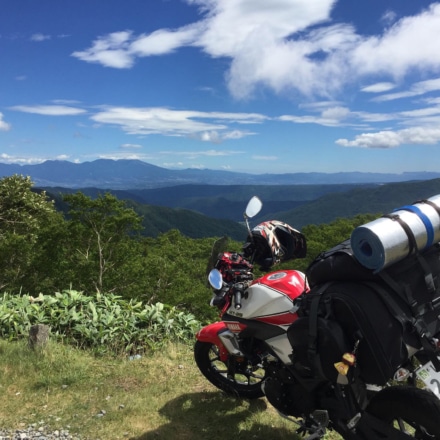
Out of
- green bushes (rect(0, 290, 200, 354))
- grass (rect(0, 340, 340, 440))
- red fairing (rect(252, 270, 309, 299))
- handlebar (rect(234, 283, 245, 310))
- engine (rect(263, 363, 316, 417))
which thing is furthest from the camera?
green bushes (rect(0, 290, 200, 354))

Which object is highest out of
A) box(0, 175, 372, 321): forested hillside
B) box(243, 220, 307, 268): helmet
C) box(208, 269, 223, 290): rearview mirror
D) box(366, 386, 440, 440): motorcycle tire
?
box(243, 220, 307, 268): helmet

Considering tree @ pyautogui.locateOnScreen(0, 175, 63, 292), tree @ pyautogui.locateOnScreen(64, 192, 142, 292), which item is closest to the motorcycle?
tree @ pyautogui.locateOnScreen(0, 175, 63, 292)

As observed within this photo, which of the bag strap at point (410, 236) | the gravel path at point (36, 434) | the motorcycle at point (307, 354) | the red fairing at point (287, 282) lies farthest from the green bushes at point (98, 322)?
the bag strap at point (410, 236)

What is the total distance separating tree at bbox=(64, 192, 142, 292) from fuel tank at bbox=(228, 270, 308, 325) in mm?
19976

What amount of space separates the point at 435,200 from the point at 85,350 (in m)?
5.29

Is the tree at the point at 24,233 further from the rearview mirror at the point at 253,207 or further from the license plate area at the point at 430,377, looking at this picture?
the license plate area at the point at 430,377

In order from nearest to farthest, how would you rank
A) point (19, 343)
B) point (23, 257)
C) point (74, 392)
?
point (74, 392)
point (19, 343)
point (23, 257)

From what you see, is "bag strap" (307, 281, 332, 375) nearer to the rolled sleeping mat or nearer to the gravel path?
the rolled sleeping mat

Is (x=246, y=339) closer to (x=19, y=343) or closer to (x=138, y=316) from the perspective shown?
(x=138, y=316)

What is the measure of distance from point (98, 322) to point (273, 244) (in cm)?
391

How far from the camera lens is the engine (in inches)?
135

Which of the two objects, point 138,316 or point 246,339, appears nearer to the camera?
point 246,339

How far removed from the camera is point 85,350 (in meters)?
6.02

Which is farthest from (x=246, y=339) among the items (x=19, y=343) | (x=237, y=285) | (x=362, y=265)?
(x=19, y=343)
